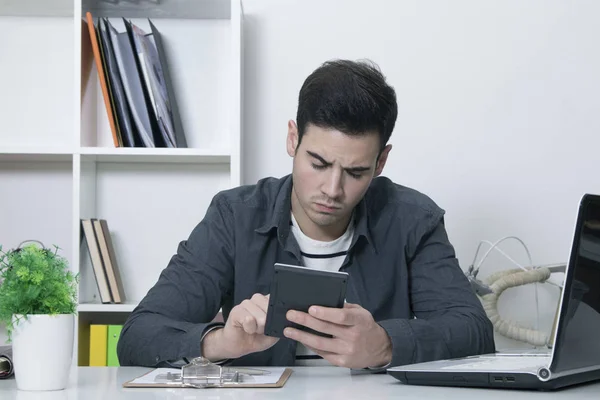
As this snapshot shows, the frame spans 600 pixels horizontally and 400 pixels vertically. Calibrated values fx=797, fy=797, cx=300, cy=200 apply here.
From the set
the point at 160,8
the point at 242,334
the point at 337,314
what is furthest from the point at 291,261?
the point at 160,8

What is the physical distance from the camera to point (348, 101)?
5.84 ft

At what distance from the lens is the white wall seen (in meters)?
2.61

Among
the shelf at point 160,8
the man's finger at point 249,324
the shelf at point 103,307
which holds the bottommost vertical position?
the shelf at point 103,307

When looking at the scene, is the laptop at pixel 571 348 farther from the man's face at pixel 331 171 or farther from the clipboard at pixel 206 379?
the man's face at pixel 331 171

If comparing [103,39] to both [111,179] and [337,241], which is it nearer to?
[111,179]

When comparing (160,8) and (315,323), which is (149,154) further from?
(315,323)

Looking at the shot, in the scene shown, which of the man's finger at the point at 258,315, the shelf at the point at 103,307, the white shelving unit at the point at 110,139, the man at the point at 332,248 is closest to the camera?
the man's finger at the point at 258,315

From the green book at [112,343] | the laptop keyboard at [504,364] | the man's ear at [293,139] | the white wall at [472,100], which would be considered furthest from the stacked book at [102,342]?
the laptop keyboard at [504,364]

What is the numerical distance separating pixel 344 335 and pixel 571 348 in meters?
0.38

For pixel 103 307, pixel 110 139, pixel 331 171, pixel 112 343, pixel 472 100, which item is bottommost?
pixel 112 343

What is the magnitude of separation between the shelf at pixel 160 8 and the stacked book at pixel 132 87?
0.11 metres

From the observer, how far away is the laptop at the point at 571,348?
108 cm

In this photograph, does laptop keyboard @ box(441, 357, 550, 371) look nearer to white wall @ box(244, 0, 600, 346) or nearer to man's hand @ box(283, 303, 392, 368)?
man's hand @ box(283, 303, 392, 368)

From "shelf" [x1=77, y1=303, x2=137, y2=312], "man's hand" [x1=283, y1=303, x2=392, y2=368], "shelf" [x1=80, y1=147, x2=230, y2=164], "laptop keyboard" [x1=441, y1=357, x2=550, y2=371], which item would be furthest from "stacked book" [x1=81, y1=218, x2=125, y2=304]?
"laptop keyboard" [x1=441, y1=357, x2=550, y2=371]
